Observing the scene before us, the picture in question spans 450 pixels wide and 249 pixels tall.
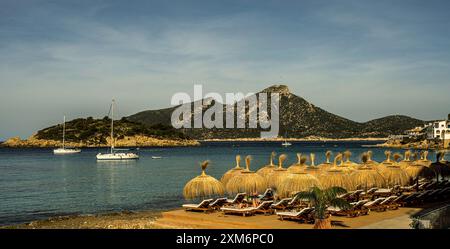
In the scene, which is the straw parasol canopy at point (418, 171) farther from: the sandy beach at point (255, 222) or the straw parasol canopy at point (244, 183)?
the straw parasol canopy at point (244, 183)

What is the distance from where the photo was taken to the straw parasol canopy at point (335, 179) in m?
20.0

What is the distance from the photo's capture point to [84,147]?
522 ft

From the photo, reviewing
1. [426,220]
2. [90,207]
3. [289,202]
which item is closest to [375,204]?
[289,202]

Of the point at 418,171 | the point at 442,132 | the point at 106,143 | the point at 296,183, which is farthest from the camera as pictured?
the point at 106,143

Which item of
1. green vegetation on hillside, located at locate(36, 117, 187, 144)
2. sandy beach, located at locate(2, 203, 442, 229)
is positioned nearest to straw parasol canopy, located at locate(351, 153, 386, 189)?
sandy beach, located at locate(2, 203, 442, 229)

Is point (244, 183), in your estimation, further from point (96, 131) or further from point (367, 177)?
point (96, 131)

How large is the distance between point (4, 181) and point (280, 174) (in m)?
37.6

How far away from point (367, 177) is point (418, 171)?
5433mm

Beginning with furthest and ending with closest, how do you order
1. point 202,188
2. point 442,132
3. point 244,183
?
1. point 442,132
2. point 244,183
3. point 202,188

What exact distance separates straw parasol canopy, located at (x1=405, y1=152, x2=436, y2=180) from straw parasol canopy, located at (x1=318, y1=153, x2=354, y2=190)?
5.86m

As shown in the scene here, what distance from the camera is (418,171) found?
2491 centimetres

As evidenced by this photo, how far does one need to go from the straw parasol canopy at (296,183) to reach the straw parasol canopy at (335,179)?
2.09 m

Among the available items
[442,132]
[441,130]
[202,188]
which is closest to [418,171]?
[202,188]
